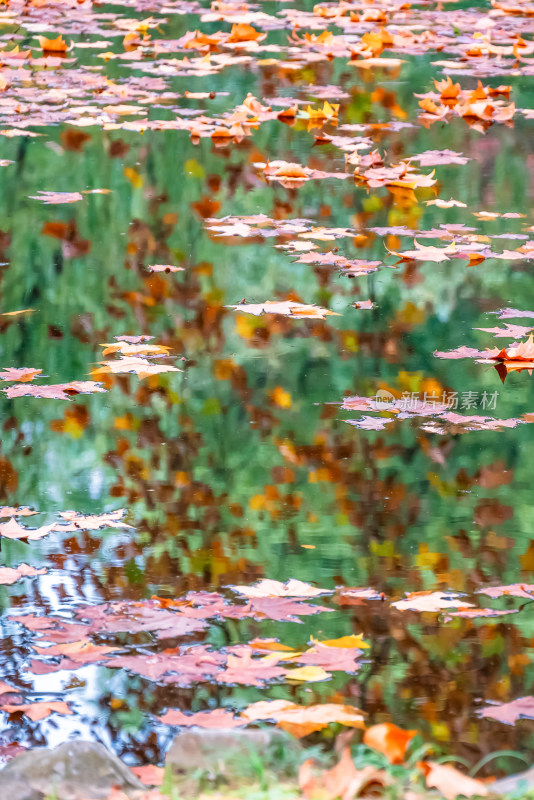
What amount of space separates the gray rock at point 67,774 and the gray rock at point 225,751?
0.09 m

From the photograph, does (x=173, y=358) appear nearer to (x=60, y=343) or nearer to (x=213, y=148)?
(x=60, y=343)

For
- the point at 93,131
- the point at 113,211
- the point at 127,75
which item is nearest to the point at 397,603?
the point at 113,211

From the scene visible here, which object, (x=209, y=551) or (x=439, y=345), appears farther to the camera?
(x=439, y=345)

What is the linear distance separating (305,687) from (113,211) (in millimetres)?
3536

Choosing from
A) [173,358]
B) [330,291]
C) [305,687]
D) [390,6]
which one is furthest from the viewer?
[390,6]

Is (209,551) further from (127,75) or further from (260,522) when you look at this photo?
(127,75)

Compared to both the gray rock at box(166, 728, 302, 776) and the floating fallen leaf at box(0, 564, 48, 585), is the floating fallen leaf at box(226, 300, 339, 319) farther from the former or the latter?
the gray rock at box(166, 728, 302, 776)

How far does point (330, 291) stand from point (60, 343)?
108 cm

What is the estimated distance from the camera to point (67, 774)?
1947 millimetres

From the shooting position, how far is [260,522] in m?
2.97

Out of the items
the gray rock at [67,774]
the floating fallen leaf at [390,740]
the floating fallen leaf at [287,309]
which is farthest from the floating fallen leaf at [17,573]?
the floating fallen leaf at [287,309]

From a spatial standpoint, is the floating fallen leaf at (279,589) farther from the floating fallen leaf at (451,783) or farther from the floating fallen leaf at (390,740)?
the floating fallen leaf at (451,783)

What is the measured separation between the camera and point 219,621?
2.54 m

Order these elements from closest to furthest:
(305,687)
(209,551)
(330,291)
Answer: (305,687), (209,551), (330,291)
